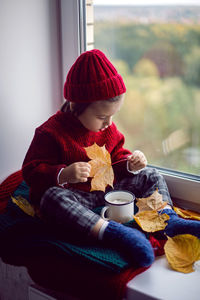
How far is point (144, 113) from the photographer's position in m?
1.50

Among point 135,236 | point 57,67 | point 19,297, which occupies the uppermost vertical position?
point 57,67

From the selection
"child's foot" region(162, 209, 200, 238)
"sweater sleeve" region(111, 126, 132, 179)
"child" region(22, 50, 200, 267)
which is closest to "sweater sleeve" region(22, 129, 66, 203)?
"child" region(22, 50, 200, 267)

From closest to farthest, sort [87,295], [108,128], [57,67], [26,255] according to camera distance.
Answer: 1. [87,295]
2. [26,255]
3. [108,128]
4. [57,67]

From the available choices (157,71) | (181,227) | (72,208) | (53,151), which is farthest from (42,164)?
(157,71)

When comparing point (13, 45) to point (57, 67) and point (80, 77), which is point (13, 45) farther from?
point (80, 77)

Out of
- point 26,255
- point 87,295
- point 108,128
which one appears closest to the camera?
point 87,295

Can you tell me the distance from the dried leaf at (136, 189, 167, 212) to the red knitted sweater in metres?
0.18

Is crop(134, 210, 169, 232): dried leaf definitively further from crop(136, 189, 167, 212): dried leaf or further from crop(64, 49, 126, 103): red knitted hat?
crop(64, 49, 126, 103): red knitted hat

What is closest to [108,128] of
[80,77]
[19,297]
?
[80,77]

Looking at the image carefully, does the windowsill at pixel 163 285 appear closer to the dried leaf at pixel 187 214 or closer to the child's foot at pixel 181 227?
the child's foot at pixel 181 227

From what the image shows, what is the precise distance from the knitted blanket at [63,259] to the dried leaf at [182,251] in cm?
5

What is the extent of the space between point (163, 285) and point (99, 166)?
399 mm

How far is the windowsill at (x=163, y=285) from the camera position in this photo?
84 cm

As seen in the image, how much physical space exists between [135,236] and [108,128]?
0.41m
